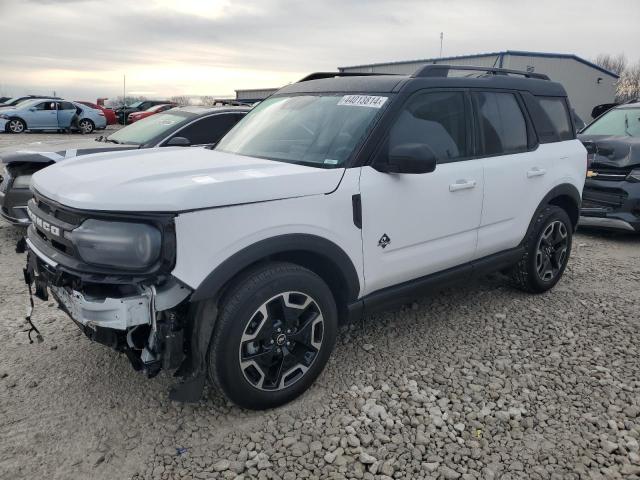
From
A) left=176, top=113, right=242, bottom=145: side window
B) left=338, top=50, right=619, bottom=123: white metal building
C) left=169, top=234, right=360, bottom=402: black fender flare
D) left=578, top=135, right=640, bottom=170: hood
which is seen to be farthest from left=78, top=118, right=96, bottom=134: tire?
left=169, top=234, right=360, bottom=402: black fender flare

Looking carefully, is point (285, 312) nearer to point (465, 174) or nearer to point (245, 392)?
point (245, 392)

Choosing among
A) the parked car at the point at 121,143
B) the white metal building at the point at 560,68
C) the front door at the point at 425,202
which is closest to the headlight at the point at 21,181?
the parked car at the point at 121,143

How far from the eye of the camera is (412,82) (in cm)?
335

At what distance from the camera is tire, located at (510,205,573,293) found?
438cm

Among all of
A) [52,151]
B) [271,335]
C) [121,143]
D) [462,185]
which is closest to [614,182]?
[462,185]

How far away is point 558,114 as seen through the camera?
4.55m

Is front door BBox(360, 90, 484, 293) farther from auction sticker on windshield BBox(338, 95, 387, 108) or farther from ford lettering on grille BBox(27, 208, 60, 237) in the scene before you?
ford lettering on grille BBox(27, 208, 60, 237)

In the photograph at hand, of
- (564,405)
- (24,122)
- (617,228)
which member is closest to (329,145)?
(564,405)

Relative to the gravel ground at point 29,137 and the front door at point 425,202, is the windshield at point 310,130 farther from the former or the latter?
the gravel ground at point 29,137

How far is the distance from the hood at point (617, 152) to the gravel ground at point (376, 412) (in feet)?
10.4

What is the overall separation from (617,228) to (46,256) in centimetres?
642

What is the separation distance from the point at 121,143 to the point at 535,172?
4854 mm

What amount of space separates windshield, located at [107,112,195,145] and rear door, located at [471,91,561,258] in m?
3.83

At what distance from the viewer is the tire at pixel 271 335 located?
2.58 meters
